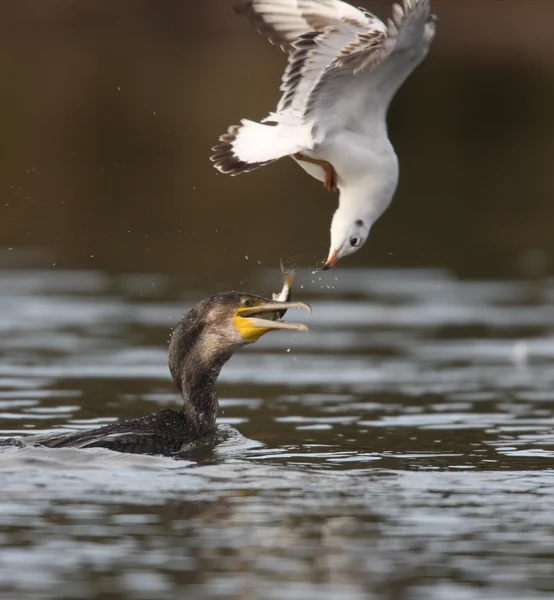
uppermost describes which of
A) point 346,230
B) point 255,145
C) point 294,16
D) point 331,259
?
point 294,16

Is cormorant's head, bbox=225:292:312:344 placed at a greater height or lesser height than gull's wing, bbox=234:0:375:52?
lesser

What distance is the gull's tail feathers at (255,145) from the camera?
9055 mm

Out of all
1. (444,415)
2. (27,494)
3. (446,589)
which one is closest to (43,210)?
(444,415)

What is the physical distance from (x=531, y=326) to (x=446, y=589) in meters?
8.31

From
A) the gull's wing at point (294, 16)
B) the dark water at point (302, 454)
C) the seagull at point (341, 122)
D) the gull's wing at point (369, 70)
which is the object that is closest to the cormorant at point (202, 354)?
the dark water at point (302, 454)

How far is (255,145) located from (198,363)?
1.68 m

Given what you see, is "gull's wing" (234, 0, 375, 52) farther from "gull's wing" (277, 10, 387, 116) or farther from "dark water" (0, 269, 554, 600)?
"dark water" (0, 269, 554, 600)

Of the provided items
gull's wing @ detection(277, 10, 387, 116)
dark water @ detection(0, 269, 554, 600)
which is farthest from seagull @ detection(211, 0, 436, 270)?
dark water @ detection(0, 269, 554, 600)

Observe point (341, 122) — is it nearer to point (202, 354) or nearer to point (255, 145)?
point (255, 145)

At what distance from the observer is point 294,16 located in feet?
33.0

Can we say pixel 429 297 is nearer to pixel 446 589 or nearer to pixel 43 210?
pixel 43 210

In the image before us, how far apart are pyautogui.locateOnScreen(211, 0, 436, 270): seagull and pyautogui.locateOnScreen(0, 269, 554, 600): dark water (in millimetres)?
1463

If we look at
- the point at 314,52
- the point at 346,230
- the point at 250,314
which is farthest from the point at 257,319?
the point at 314,52

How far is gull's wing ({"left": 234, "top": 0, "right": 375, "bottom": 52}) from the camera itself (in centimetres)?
962
